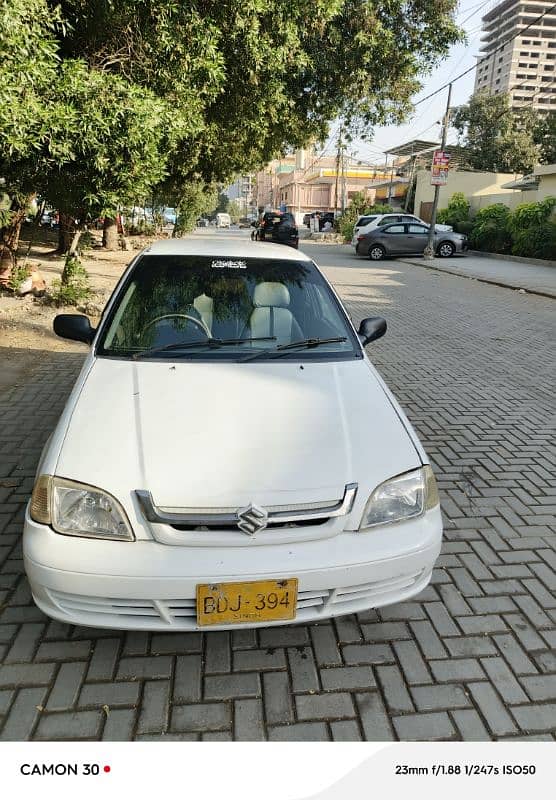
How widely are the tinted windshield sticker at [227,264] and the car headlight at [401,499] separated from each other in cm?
191

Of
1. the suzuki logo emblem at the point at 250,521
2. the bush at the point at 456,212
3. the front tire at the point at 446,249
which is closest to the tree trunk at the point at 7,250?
the suzuki logo emblem at the point at 250,521

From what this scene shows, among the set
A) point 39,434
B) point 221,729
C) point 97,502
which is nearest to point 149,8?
point 39,434

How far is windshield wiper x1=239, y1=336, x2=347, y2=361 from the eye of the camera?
3.01m

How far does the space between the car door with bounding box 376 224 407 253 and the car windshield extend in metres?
19.5

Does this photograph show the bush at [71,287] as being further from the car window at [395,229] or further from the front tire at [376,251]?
the car window at [395,229]

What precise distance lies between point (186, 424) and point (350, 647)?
124 centimetres

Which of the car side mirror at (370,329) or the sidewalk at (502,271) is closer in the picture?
the car side mirror at (370,329)

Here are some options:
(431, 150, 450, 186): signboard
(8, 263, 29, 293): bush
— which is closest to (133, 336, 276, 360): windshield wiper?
(8, 263, 29, 293): bush

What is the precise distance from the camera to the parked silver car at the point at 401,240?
22.0 metres

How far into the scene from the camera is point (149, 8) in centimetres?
601

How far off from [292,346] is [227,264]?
866mm

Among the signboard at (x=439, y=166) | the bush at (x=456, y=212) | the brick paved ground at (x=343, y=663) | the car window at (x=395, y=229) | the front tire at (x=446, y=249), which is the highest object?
the signboard at (x=439, y=166)

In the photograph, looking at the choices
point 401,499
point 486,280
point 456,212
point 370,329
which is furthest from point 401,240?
point 401,499

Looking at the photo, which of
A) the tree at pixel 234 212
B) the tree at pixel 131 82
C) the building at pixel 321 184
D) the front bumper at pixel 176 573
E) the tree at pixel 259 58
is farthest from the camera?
the tree at pixel 234 212
